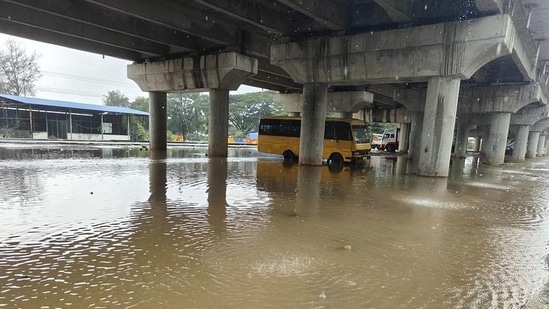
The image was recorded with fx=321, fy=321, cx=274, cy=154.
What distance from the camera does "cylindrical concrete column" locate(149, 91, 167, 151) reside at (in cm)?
2178

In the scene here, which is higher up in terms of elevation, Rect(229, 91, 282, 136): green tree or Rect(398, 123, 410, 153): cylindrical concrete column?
Rect(229, 91, 282, 136): green tree

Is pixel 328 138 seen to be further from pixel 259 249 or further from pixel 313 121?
pixel 259 249

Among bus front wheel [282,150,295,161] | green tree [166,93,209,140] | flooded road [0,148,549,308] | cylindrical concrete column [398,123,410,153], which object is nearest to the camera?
flooded road [0,148,549,308]

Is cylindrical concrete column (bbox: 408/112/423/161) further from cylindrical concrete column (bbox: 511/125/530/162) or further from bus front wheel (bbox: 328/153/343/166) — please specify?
cylindrical concrete column (bbox: 511/125/530/162)

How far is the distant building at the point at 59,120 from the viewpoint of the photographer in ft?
103

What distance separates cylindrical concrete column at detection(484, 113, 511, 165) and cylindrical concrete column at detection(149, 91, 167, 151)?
23.8 meters

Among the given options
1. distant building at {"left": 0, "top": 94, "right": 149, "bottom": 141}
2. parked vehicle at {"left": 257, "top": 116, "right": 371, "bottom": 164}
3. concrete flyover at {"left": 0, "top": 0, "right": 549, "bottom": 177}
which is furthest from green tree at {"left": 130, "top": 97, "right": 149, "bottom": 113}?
parked vehicle at {"left": 257, "top": 116, "right": 371, "bottom": 164}

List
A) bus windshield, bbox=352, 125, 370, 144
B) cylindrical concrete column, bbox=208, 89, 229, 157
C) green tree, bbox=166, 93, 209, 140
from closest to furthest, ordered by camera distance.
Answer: bus windshield, bbox=352, 125, 370, 144, cylindrical concrete column, bbox=208, 89, 229, 157, green tree, bbox=166, 93, 209, 140

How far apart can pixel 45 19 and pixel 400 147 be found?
36323 mm

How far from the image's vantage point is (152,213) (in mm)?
6105

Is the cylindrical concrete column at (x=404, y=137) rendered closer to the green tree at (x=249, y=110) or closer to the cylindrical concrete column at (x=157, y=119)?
the green tree at (x=249, y=110)

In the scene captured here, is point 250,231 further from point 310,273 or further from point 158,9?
point 158,9

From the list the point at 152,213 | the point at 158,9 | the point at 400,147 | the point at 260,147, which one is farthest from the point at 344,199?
the point at 400,147

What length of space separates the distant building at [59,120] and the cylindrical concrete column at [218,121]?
21199mm
